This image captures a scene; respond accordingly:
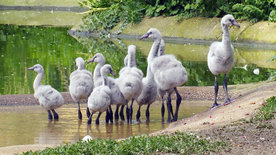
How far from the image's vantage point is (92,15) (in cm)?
3400

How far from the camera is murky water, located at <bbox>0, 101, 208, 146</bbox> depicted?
1048 centimetres

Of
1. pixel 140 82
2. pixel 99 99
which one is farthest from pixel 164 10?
pixel 99 99

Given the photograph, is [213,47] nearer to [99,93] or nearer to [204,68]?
[99,93]

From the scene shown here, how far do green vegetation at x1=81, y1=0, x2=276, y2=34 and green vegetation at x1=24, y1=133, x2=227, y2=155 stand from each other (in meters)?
19.6

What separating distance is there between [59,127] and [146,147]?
436 centimetres

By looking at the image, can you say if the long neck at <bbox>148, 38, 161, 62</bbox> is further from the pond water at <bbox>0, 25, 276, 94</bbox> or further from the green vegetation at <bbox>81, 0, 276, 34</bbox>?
the green vegetation at <bbox>81, 0, 276, 34</bbox>

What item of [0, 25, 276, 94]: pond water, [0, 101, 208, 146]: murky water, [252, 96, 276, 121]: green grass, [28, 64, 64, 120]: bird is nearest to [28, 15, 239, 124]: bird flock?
[28, 64, 64, 120]: bird

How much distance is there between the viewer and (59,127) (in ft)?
37.7

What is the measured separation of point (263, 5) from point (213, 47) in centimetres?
1719

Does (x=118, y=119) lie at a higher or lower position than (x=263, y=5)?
lower

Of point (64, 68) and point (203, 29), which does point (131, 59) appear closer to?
point (64, 68)

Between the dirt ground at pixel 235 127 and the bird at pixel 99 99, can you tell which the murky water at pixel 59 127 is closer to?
the bird at pixel 99 99

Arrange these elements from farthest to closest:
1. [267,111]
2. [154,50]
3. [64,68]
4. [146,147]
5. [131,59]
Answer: [64,68], [131,59], [154,50], [267,111], [146,147]

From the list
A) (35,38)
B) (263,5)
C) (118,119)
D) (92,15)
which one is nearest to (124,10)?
(92,15)
